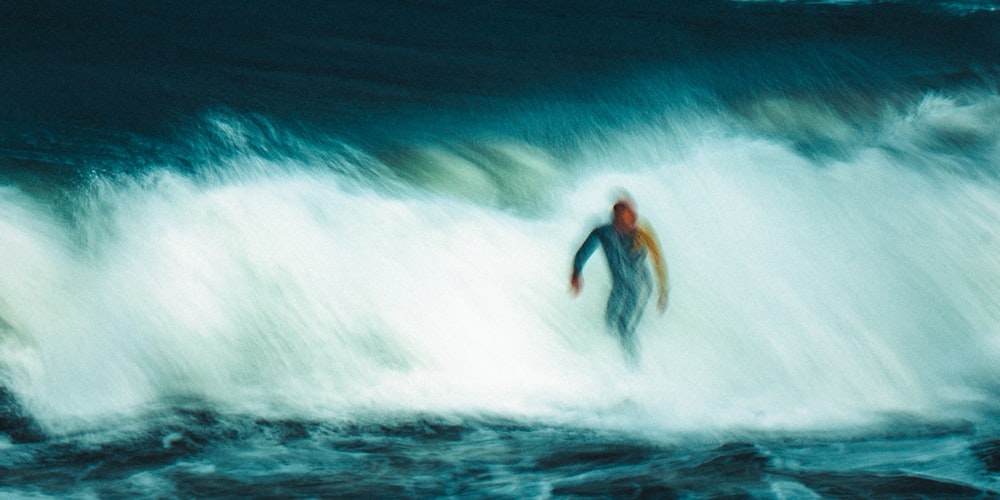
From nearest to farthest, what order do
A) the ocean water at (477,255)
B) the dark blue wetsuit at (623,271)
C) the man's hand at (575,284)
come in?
1. the ocean water at (477,255)
2. the man's hand at (575,284)
3. the dark blue wetsuit at (623,271)

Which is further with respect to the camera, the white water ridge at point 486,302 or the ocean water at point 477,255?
the white water ridge at point 486,302

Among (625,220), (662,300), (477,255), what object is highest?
(477,255)

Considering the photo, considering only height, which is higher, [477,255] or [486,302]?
[477,255]

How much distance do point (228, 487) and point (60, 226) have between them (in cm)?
301

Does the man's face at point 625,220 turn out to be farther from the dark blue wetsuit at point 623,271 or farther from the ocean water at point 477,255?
the ocean water at point 477,255

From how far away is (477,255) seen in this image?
761 cm

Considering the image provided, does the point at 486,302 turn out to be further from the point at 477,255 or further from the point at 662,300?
the point at 662,300

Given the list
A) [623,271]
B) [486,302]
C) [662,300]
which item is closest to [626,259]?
[623,271]

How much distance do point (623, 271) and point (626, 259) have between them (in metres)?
0.09

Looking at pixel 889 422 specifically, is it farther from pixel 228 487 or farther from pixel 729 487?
pixel 228 487

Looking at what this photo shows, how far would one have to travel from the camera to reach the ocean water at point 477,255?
5.90 m

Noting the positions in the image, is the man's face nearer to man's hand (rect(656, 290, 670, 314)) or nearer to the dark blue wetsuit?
the dark blue wetsuit

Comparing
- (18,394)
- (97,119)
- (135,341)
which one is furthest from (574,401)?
(97,119)

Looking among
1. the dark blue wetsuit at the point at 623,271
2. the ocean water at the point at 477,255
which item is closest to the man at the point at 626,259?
the dark blue wetsuit at the point at 623,271
